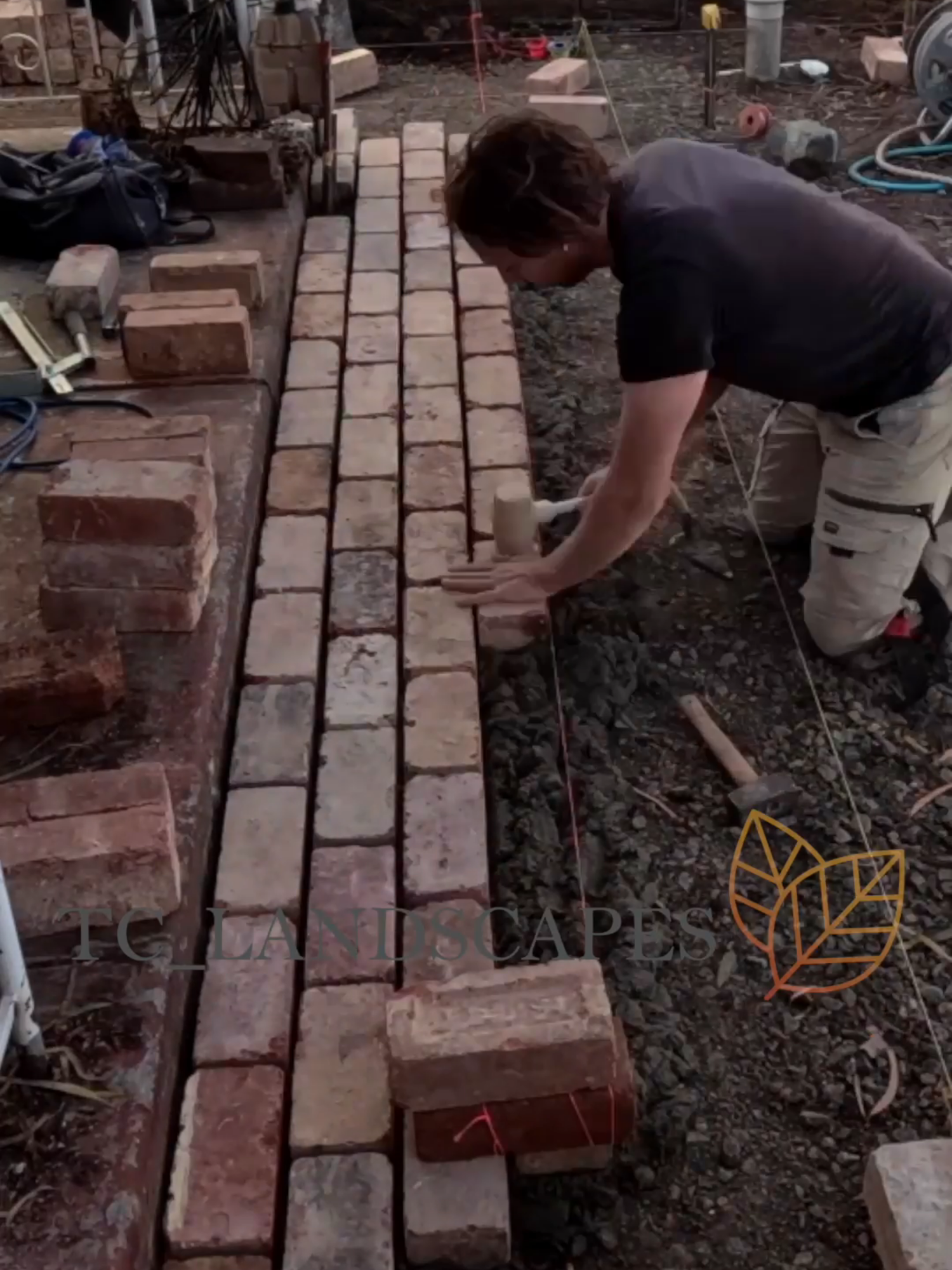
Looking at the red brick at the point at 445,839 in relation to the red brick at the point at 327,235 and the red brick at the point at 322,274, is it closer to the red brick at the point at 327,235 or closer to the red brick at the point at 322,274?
the red brick at the point at 322,274

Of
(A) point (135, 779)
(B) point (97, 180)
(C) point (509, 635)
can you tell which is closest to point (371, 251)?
(B) point (97, 180)

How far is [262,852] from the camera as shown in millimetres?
2596

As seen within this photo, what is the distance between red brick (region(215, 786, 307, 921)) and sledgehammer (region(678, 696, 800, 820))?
2.98 ft

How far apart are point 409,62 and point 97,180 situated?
163 inches

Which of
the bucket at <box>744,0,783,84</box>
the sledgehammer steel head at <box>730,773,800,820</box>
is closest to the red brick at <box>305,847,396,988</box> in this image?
the sledgehammer steel head at <box>730,773,800,820</box>

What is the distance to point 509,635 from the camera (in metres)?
3.22

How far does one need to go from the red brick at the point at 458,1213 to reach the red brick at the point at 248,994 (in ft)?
1.06

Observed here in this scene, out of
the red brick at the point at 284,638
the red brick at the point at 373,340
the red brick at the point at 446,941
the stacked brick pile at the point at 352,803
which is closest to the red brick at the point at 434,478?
the stacked brick pile at the point at 352,803

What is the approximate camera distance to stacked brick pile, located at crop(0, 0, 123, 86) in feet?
22.9

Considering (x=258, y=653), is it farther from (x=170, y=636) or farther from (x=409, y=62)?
(x=409, y=62)

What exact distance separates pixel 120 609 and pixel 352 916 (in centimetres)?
89

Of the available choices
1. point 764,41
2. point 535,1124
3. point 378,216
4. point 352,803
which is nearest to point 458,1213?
point 535,1124

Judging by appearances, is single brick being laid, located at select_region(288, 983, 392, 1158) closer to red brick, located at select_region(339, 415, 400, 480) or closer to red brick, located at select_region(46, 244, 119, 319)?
red brick, located at select_region(339, 415, 400, 480)

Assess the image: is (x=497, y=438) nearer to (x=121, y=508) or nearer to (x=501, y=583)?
(x=501, y=583)
